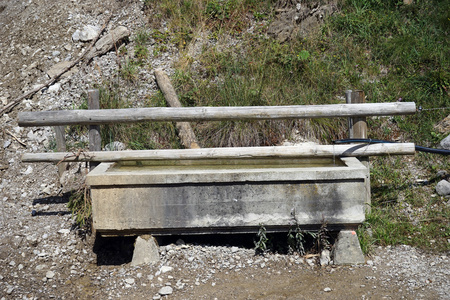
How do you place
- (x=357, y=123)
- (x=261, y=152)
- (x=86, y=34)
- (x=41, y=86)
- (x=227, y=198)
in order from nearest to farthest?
(x=227, y=198) → (x=261, y=152) → (x=357, y=123) → (x=41, y=86) → (x=86, y=34)

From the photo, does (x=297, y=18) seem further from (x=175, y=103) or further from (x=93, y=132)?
(x=93, y=132)

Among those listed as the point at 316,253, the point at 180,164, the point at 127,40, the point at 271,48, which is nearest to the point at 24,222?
the point at 180,164

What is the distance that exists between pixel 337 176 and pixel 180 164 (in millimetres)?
1665

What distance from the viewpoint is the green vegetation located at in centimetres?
507

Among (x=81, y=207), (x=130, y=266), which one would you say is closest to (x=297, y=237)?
(x=130, y=266)

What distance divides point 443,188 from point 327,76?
2.31 m

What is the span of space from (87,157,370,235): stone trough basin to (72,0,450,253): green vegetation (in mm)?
452

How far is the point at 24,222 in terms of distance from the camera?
5.02 meters

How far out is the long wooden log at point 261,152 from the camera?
14.3 feet

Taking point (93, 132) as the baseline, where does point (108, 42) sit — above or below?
above

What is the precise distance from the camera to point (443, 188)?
197 inches

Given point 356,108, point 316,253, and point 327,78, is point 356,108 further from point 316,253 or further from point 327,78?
point 327,78

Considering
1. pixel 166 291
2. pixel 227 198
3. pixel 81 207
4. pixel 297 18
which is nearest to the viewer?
pixel 166 291

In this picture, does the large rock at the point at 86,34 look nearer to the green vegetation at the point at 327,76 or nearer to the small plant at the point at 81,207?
the green vegetation at the point at 327,76
